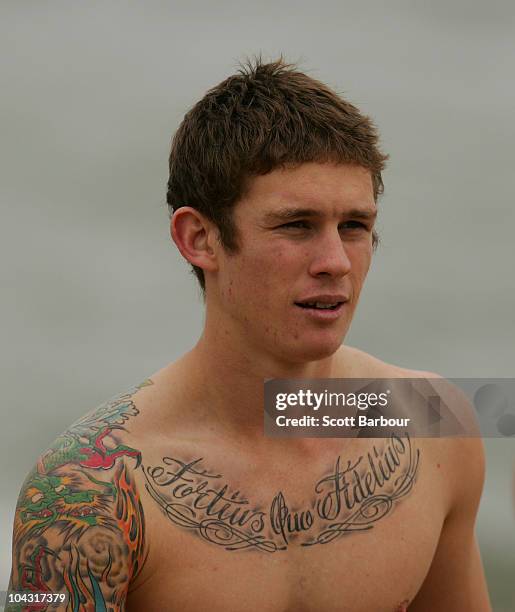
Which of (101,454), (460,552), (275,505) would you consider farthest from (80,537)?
(460,552)

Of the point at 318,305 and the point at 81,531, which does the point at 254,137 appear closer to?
the point at 318,305

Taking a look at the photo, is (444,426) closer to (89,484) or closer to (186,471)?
(186,471)

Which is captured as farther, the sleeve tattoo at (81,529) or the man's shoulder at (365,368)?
the man's shoulder at (365,368)

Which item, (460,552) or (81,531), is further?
(460,552)

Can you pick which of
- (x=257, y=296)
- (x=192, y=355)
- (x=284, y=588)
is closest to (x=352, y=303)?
(x=257, y=296)

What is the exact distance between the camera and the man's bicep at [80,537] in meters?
4.19

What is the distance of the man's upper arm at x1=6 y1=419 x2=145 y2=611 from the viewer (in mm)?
4191

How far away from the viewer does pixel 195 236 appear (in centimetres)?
460

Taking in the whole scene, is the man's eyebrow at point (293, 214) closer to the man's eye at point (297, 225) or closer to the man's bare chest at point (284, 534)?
the man's eye at point (297, 225)

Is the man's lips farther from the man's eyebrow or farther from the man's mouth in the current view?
the man's eyebrow

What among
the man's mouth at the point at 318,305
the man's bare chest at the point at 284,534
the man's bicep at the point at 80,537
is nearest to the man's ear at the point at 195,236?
the man's mouth at the point at 318,305

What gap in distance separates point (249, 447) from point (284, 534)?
0.33 m

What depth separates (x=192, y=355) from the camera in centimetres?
466

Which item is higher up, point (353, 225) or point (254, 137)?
point (254, 137)
